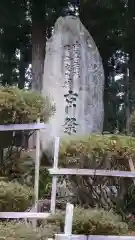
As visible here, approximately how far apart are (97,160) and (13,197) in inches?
38.0

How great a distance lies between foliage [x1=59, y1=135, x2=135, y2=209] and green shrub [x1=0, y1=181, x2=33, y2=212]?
61cm

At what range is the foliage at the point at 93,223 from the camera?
4.09 metres

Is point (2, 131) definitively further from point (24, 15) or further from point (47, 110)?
point (24, 15)

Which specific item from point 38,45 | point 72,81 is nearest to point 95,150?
point 72,81

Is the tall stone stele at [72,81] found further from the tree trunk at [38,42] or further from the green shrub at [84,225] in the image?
the green shrub at [84,225]

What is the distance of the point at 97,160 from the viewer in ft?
16.3

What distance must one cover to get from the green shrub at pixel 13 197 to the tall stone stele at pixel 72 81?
4.01 metres

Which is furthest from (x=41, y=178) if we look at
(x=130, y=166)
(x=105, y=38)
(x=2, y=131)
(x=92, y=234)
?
(x=105, y=38)

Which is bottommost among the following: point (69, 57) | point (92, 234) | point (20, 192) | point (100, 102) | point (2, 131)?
point (92, 234)

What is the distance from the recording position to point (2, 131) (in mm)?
5770

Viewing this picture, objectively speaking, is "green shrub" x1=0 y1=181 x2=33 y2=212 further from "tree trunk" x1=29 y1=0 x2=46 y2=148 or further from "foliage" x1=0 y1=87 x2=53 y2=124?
"tree trunk" x1=29 y1=0 x2=46 y2=148

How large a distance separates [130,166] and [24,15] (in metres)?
6.37

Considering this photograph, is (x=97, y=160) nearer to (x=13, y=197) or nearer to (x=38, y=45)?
(x=13, y=197)

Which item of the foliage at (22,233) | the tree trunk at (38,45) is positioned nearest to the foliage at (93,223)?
the foliage at (22,233)
